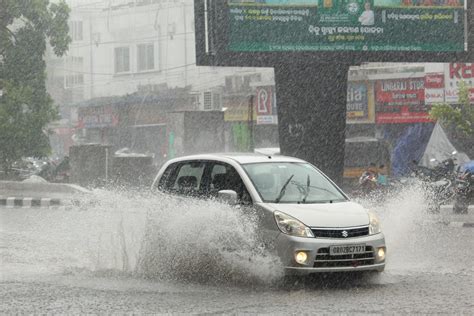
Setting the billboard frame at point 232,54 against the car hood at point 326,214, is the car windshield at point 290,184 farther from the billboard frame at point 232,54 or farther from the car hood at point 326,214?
the billboard frame at point 232,54

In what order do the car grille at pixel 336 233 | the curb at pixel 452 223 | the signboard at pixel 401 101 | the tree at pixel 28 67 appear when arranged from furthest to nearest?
1. the signboard at pixel 401 101
2. the tree at pixel 28 67
3. the curb at pixel 452 223
4. the car grille at pixel 336 233

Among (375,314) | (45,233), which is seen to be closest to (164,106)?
(45,233)

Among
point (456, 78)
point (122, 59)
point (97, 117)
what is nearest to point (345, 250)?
point (456, 78)

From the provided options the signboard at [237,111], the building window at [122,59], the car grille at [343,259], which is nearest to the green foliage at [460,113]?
the signboard at [237,111]

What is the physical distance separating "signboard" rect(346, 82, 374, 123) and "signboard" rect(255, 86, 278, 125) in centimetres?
375

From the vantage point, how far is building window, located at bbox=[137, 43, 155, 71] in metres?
52.1

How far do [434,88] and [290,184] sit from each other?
2552 cm

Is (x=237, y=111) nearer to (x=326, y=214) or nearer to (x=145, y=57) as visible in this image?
(x=145, y=57)

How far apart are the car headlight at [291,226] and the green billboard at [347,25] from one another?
11.3 metres

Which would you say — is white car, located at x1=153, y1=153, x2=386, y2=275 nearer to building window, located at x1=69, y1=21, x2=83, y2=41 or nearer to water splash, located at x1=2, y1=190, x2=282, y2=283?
water splash, located at x1=2, y1=190, x2=282, y2=283

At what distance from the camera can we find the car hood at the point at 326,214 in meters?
9.55

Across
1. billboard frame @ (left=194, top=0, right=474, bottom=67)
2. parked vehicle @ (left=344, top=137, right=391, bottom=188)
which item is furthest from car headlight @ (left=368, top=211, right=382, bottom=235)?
parked vehicle @ (left=344, top=137, right=391, bottom=188)

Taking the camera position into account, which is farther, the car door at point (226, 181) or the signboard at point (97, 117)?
the signboard at point (97, 117)

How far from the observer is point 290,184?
34.3 feet
